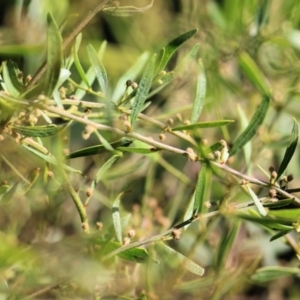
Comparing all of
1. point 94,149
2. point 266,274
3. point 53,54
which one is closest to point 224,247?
point 266,274

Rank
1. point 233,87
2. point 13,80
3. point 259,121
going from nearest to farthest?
point 13,80 < point 259,121 < point 233,87

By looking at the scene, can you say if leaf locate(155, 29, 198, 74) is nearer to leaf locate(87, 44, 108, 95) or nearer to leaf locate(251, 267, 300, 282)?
leaf locate(87, 44, 108, 95)

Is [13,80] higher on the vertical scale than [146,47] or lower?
higher

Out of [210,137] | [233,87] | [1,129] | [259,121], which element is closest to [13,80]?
[1,129]

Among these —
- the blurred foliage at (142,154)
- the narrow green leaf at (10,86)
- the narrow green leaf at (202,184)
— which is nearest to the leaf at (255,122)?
the blurred foliage at (142,154)

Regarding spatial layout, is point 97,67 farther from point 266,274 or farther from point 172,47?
point 266,274

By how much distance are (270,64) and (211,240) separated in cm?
26

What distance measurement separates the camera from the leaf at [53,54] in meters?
0.43

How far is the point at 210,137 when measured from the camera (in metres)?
1.04

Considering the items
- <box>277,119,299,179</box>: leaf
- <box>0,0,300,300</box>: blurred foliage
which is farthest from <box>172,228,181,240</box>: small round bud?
<box>277,119,299,179</box>: leaf

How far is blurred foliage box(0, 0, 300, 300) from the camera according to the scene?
50 centimetres

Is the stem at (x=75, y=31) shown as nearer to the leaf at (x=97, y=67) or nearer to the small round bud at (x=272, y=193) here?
the leaf at (x=97, y=67)

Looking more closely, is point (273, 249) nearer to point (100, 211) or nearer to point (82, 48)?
point (100, 211)

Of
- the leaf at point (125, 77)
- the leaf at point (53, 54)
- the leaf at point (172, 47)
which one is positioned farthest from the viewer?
the leaf at point (125, 77)
